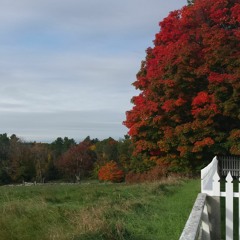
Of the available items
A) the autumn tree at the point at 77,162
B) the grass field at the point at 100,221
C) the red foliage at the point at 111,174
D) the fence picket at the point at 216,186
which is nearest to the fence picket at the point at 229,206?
the fence picket at the point at 216,186

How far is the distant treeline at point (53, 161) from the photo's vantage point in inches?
2655

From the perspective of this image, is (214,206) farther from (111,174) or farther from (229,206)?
(111,174)

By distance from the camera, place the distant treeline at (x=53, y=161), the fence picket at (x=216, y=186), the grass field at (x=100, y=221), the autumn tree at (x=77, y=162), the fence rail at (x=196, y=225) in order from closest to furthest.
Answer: the fence rail at (x=196, y=225), the fence picket at (x=216, y=186), the grass field at (x=100, y=221), the distant treeline at (x=53, y=161), the autumn tree at (x=77, y=162)

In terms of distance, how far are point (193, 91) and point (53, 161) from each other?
59.5 m

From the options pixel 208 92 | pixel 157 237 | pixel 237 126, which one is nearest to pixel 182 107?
pixel 208 92

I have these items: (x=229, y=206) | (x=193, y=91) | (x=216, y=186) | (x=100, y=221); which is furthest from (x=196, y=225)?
(x=193, y=91)

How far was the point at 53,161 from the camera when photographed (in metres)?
76.9

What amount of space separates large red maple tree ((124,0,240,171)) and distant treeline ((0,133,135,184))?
4218 cm

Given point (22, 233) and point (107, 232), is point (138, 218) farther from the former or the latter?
point (22, 233)

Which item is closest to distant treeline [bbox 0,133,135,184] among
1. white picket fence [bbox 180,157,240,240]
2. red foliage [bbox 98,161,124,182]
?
red foliage [bbox 98,161,124,182]

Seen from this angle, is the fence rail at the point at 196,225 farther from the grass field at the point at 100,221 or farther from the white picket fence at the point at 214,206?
the grass field at the point at 100,221

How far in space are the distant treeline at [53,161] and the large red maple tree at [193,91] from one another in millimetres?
42184

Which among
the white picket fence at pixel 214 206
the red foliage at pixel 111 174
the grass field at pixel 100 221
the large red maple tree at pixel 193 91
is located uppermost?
the large red maple tree at pixel 193 91

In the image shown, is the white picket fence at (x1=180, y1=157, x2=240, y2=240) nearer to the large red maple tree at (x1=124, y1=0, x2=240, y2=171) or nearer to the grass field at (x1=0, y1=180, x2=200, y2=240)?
the grass field at (x1=0, y1=180, x2=200, y2=240)
